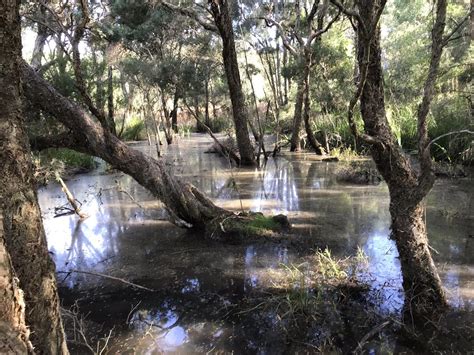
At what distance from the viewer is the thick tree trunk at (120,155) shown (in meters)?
5.04

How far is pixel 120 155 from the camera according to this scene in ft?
18.0

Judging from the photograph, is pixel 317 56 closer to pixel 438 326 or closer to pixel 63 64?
pixel 63 64

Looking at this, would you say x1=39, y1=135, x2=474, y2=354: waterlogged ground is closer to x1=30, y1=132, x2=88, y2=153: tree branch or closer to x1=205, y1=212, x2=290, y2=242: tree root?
x1=205, y1=212, x2=290, y2=242: tree root

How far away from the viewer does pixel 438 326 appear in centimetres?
328

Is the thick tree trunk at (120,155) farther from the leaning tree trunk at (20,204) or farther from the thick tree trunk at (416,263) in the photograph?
the leaning tree trunk at (20,204)

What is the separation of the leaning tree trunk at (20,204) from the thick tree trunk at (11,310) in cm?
36

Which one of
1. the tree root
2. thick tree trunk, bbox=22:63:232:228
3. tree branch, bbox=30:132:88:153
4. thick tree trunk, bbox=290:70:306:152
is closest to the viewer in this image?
thick tree trunk, bbox=22:63:232:228

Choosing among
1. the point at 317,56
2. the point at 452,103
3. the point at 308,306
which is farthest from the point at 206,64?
the point at 308,306

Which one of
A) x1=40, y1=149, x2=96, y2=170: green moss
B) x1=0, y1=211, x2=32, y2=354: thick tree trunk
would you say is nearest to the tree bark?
x1=40, y1=149, x2=96, y2=170: green moss

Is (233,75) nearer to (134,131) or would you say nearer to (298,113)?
(298,113)

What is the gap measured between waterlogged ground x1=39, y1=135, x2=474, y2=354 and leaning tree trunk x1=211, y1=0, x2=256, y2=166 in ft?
11.7

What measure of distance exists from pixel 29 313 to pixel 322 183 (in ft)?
25.8

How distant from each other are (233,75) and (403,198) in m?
8.23

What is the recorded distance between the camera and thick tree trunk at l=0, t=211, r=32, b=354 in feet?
4.01
